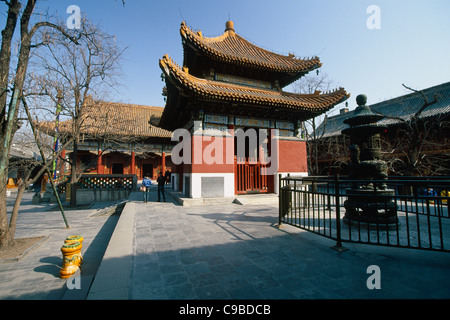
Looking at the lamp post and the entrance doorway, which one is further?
the entrance doorway

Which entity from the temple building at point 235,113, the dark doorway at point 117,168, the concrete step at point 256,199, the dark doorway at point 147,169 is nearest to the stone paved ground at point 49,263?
the temple building at point 235,113

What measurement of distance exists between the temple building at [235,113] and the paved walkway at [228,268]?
13.1 feet

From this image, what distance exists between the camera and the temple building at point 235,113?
26.6ft

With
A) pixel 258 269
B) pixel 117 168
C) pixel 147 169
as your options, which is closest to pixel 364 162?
pixel 258 269

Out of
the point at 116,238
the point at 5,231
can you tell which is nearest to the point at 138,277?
the point at 116,238

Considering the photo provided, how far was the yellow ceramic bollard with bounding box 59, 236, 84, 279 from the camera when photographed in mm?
3311

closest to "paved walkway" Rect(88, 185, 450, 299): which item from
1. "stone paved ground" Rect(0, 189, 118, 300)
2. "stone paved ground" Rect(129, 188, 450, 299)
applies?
"stone paved ground" Rect(129, 188, 450, 299)

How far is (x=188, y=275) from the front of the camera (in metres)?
2.46

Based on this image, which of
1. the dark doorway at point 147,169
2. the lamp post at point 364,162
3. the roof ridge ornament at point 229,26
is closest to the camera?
the lamp post at point 364,162

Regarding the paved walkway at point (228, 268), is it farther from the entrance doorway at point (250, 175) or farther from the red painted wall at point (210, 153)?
the entrance doorway at point (250, 175)

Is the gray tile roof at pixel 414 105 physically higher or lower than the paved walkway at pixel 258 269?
higher

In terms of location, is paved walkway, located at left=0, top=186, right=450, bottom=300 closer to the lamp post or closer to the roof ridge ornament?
the lamp post

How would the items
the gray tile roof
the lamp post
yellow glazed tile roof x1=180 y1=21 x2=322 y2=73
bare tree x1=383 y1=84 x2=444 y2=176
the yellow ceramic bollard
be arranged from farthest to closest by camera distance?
the gray tile roof
bare tree x1=383 y1=84 x2=444 y2=176
yellow glazed tile roof x1=180 y1=21 x2=322 y2=73
the lamp post
the yellow ceramic bollard

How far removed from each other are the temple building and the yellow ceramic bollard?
4.74 meters
